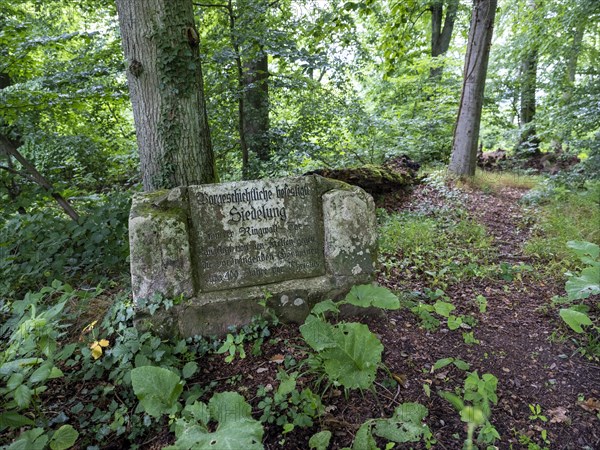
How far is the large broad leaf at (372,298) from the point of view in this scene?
8.00 feet

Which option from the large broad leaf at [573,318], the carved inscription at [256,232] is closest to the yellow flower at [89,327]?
the carved inscription at [256,232]

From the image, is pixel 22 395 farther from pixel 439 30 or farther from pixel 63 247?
pixel 439 30

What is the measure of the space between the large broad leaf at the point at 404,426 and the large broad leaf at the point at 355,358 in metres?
0.20

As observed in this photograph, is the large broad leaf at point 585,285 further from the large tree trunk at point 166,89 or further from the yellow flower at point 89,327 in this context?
the yellow flower at point 89,327

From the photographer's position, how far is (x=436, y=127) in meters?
9.45

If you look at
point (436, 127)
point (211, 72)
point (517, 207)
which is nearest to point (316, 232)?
point (211, 72)

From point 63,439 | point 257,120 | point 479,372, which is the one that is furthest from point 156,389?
point 257,120

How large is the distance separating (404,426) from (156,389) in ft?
4.33

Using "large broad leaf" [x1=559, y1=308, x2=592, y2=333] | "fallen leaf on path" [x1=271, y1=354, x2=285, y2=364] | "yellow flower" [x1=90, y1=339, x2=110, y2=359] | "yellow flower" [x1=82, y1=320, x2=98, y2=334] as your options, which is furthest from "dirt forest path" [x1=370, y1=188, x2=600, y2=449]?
"yellow flower" [x1=82, y1=320, x2=98, y2=334]

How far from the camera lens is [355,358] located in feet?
6.24

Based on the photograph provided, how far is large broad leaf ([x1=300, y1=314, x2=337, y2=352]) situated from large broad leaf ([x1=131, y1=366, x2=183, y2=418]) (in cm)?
76

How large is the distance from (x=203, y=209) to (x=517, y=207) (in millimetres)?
5839

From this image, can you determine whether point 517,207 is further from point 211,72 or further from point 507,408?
point 211,72

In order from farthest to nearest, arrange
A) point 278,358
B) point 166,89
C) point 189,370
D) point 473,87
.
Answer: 1. point 473,87
2. point 166,89
3. point 278,358
4. point 189,370
